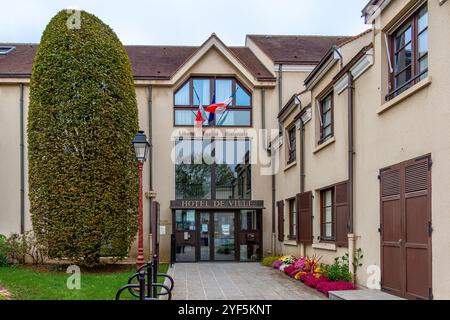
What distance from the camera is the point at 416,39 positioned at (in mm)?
8344

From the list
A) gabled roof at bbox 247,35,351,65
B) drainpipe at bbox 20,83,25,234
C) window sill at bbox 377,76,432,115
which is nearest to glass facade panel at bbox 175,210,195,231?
drainpipe at bbox 20,83,25,234

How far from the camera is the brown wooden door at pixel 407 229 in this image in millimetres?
7645

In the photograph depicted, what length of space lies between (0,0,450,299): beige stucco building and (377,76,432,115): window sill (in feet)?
0.08

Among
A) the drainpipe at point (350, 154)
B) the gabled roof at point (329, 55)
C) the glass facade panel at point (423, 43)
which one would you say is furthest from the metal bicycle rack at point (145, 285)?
the gabled roof at point (329, 55)

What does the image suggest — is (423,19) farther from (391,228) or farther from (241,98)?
(241,98)

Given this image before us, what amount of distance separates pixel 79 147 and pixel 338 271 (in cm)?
Result: 768

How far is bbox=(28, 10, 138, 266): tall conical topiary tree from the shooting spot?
13844mm

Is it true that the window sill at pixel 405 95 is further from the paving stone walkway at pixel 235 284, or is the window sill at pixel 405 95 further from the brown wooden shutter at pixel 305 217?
the brown wooden shutter at pixel 305 217

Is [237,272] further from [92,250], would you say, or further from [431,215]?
[431,215]

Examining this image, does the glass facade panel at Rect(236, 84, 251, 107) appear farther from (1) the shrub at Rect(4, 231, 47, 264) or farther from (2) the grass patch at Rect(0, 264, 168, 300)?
(1) the shrub at Rect(4, 231, 47, 264)

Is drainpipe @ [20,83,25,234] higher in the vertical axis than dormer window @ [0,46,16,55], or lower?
lower

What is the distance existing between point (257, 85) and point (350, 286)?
36.1ft

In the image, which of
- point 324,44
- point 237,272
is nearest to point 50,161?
point 237,272

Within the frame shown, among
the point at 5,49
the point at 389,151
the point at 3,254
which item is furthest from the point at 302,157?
the point at 5,49
